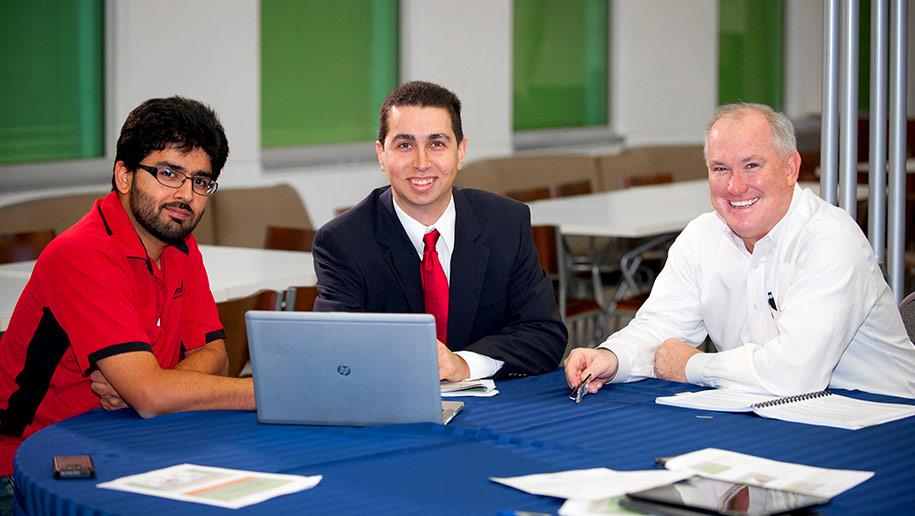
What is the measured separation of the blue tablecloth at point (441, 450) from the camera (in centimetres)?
226

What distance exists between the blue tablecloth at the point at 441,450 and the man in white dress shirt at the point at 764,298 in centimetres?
24

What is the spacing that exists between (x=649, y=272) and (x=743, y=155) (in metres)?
4.46

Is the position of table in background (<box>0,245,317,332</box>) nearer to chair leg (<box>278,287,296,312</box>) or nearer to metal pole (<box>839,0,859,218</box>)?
chair leg (<box>278,287,296,312</box>)

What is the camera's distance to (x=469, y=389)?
3.17 metres

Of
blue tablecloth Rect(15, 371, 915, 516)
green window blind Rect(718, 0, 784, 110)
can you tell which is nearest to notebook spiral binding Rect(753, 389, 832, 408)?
blue tablecloth Rect(15, 371, 915, 516)

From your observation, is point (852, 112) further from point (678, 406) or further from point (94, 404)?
point (94, 404)

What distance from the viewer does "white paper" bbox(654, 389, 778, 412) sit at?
294cm

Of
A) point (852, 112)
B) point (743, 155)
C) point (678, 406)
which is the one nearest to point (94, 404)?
point (678, 406)

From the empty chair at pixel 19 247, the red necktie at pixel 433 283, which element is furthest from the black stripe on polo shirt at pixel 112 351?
the empty chair at pixel 19 247

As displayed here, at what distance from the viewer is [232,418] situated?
114 inches

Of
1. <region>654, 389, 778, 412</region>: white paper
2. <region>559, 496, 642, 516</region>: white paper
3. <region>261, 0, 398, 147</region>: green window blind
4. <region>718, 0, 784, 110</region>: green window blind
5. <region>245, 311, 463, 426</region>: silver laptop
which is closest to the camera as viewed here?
<region>559, 496, 642, 516</region>: white paper

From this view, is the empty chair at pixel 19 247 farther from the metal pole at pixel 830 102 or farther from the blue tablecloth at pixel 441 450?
the metal pole at pixel 830 102

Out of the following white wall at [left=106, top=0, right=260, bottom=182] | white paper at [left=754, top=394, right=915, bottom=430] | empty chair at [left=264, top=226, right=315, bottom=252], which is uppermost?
white wall at [left=106, top=0, right=260, bottom=182]

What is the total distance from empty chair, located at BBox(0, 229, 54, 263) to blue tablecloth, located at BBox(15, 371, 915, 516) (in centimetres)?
286
